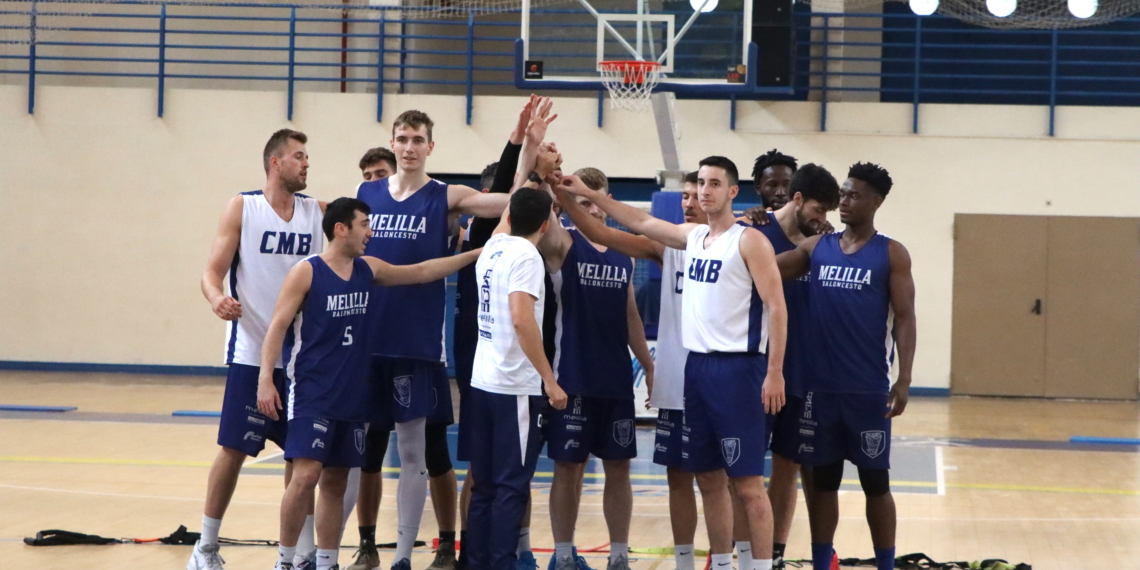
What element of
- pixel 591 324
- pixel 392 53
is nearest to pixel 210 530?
pixel 591 324

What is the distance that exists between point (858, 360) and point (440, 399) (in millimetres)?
2211

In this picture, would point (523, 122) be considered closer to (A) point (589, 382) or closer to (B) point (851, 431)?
(A) point (589, 382)

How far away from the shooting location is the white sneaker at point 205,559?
19.7 feet

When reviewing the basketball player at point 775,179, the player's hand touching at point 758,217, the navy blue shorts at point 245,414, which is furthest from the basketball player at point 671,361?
the navy blue shorts at point 245,414

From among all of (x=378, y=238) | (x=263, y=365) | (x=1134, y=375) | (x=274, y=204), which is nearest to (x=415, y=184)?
(x=378, y=238)

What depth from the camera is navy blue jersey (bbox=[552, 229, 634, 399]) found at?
6.07m

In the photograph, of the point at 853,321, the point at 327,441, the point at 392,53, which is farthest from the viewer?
the point at 392,53

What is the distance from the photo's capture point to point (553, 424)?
20.0 feet

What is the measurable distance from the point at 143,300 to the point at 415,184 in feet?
40.6

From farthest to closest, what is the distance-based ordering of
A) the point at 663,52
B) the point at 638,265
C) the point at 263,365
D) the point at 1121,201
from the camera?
1. the point at 1121,201
2. the point at 638,265
3. the point at 663,52
4. the point at 263,365

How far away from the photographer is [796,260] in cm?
600

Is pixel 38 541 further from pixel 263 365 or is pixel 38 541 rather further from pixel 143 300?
pixel 143 300

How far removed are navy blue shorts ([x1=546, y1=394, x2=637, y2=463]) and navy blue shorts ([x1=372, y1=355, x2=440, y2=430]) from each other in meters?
0.68

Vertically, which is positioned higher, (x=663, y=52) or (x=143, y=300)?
(x=663, y=52)
